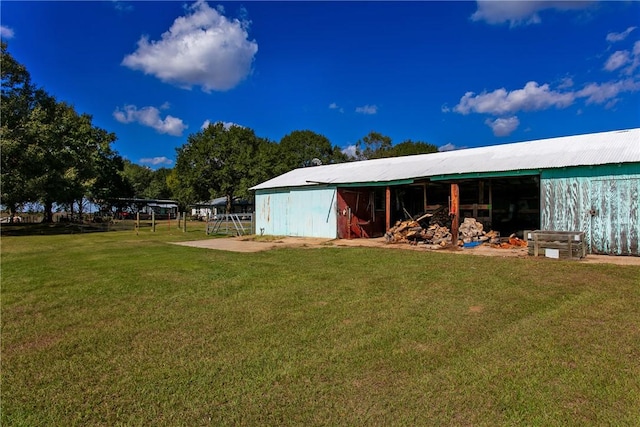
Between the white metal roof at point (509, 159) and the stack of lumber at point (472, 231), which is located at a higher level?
the white metal roof at point (509, 159)

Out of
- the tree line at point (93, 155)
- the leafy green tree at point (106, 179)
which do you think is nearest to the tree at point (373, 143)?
the tree line at point (93, 155)

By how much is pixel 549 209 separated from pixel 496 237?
241cm

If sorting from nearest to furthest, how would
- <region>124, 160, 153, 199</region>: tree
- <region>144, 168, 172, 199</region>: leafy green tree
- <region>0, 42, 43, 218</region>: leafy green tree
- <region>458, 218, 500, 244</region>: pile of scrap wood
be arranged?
<region>458, 218, 500, 244</region>: pile of scrap wood, <region>0, 42, 43, 218</region>: leafy green tree, <region>144, 168, 172, 199</region>: leafy green tree, <region>124, 160, 153, 199</region>: tree

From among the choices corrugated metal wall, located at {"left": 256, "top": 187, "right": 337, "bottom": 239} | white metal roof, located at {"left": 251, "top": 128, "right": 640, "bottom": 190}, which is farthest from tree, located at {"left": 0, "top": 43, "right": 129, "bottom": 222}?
white metal roof, located at {"left": 251, "top": 128, "right": 640, "bottom": 190}

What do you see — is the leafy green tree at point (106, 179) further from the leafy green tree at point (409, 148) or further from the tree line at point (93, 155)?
the leafy green tree at point (409, 148)

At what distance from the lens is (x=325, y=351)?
12.9 feet

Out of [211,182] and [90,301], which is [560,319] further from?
[211,182]

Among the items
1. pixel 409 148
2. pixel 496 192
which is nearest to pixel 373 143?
pixel 409 148

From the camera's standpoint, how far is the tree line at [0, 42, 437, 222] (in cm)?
2395

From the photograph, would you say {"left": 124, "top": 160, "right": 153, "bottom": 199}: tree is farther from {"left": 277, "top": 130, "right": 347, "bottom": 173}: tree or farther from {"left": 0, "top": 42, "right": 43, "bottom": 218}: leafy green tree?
{"left": 0, "top": 42, "right": 43, "bottom": 218}: leafy green tree

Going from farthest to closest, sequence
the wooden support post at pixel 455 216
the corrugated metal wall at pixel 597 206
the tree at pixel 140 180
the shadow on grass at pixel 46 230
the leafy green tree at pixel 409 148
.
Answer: the tree at pixel 140 180 < the leafy green tree at pixel 409 148 < the shadow on grass at pixel 46 230 < the wooden support post at pixel 455 216 < the corrugated metal wall at pixel 597 206

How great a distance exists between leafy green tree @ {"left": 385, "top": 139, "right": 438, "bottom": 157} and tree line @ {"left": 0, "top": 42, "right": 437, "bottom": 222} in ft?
0.45

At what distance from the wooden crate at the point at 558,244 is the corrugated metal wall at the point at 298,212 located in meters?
8.88

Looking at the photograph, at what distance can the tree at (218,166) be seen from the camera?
38.8 meters
